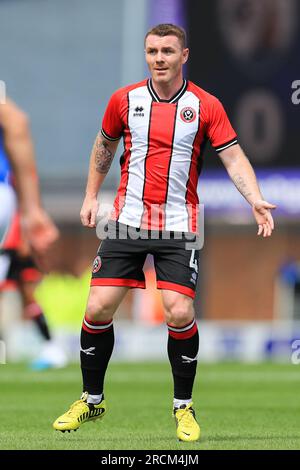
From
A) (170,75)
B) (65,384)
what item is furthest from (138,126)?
(65,384)

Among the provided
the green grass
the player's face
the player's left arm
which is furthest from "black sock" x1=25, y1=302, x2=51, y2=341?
the player's face

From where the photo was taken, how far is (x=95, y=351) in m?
7.36

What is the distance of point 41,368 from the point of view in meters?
14.3

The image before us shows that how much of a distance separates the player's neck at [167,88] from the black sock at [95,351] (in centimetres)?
129

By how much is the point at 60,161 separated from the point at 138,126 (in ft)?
79.3

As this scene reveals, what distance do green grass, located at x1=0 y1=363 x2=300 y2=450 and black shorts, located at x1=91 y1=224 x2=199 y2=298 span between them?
0.86m

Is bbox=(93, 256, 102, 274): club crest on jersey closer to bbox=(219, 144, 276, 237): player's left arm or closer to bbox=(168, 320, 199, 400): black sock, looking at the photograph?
bbox=(168, 320, 199, 400): black sock

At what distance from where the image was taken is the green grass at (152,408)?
7.04 metres

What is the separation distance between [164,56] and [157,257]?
1106 millimetres

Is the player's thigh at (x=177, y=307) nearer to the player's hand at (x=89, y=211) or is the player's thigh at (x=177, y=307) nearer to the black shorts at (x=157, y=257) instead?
the black shorts at (x=157, y=257)

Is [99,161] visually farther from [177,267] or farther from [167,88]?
[177,267]

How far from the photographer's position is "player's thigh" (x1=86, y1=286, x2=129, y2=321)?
7.23m

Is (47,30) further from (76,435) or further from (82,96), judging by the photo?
(76,435)

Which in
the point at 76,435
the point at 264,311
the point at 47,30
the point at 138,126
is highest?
the point at 47,30
